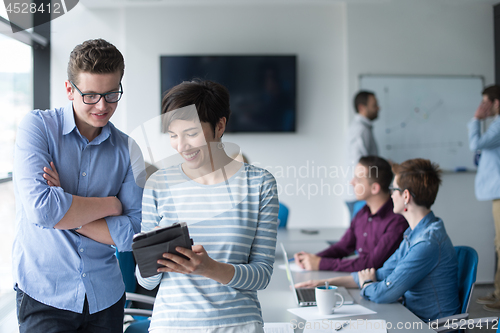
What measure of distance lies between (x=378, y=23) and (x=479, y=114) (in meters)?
1.45

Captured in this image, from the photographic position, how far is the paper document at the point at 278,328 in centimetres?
136

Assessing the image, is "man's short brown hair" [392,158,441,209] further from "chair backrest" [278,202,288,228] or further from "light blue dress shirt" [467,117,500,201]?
"light blue dress shirt" [467,117,500,201]

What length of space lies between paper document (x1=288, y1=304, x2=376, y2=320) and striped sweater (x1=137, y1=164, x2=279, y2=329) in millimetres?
471

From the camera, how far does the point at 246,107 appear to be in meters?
4.39

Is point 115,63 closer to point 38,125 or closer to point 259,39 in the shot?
point 38,125

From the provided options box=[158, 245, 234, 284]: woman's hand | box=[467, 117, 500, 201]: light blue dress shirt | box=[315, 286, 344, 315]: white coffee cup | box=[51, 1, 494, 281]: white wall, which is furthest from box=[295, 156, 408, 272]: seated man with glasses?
box=[51, 1, 494, 281]: white wall

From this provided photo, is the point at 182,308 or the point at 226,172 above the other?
the point at 226,172

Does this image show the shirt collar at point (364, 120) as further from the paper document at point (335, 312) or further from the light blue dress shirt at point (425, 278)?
the paper document at point (335, 312)

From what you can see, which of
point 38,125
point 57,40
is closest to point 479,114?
point 38,125

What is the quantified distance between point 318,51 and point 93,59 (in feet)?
12.2

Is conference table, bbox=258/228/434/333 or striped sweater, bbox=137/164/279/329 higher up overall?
striped sweater, bbox=137/164/279/329

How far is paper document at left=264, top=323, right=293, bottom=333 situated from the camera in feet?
4.46

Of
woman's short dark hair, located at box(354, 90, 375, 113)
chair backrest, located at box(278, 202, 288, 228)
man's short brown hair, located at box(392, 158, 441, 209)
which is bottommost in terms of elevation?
chair backrest, located at box(278, 202, 288, 228)

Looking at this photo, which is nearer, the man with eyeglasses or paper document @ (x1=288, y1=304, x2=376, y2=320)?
the man with eyeglasses
